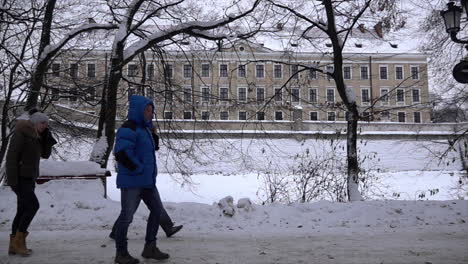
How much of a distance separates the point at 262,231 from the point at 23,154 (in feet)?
13.1

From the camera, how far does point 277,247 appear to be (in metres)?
5.77

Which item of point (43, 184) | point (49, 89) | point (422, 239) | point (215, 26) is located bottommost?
point (422, 239)

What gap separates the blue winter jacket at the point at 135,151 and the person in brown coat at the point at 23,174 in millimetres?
1421

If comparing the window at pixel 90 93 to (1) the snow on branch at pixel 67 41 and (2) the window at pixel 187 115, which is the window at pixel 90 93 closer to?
(1) the snow on branch at pixel 67 41

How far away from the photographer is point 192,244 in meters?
6.00

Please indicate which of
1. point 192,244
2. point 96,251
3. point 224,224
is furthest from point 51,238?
point 224,224

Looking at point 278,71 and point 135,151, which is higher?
point 278,71

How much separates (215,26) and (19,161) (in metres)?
6.85

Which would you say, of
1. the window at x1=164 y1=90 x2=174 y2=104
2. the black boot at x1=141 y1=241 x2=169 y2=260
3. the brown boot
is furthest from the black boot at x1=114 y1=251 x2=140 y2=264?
the window at x1=164 y1=90 x2=174 y2=104

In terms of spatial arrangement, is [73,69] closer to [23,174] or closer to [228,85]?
[228,85]

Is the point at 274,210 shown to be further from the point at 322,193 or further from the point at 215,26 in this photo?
the point at 215,26

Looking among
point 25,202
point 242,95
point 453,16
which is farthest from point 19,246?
point 242,95

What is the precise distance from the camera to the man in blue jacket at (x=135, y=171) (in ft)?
15.2

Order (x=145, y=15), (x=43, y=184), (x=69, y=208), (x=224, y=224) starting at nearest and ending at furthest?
(x=224, y=224) → (x=69, y=208) → (x=43, y=184) → (x=145, y=15)
